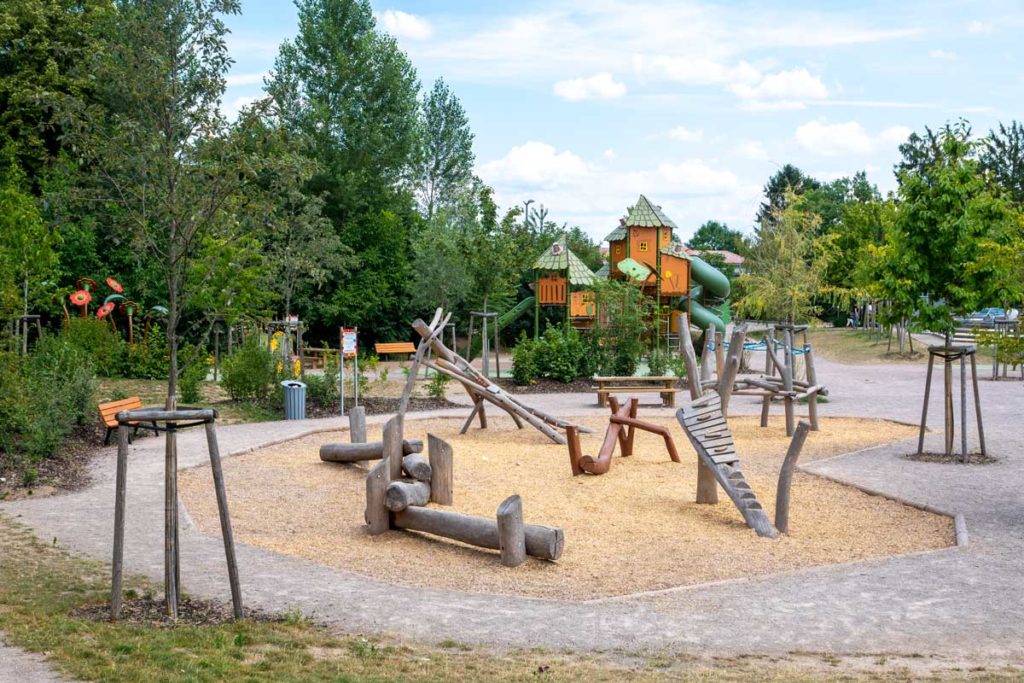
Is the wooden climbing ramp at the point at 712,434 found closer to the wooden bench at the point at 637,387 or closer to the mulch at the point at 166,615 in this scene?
the mulch at the point at 166,615

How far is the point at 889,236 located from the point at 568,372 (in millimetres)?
11109

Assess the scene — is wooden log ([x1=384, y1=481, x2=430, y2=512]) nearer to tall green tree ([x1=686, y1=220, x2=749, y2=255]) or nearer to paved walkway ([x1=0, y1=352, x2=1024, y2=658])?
paved walkway ([x1=0, y1=352, x2=1024, y2=658])

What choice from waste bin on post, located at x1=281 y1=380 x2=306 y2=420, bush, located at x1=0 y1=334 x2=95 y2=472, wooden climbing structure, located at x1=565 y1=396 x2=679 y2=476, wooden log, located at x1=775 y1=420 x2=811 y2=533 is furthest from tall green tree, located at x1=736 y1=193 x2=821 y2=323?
wooden log, located at x1=775 y1=420 x2=811 y2=533

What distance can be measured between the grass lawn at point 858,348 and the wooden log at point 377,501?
29.4 meters

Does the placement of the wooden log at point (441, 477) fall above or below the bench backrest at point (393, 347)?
below

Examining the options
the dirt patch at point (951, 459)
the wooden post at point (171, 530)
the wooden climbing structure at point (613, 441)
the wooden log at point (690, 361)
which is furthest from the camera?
the dirt patch at point (951, 459)

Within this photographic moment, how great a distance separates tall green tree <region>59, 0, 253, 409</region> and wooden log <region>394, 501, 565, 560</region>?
9.36 feet

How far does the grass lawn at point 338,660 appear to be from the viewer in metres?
6.08

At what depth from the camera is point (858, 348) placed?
41.7 meters

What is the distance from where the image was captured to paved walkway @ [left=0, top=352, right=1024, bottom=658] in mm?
6957

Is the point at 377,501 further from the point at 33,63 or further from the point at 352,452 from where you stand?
the point at 33,63

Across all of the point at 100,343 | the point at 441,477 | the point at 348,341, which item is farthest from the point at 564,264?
the point at 441,477

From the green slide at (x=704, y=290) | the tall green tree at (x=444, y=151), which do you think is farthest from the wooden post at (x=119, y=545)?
the tall green tree at (x=444, y=151)

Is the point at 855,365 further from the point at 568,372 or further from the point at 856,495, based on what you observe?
the point at 856,495
